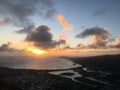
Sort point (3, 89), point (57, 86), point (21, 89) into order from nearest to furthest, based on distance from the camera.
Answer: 1. point (3, 89)
2. point (21, 89)
3. point (57, 86)

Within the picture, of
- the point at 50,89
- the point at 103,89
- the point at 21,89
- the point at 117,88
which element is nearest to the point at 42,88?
the point at 50,89

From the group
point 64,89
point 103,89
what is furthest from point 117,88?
point 64,89

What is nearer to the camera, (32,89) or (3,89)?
(3,89)

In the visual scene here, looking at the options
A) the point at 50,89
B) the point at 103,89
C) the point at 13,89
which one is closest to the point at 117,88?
the point at 103,89

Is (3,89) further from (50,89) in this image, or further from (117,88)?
(117,88)

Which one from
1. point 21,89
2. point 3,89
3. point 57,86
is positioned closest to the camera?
point 3,89

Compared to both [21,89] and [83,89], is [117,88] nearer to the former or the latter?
[83,89]

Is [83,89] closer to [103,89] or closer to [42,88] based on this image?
[103,89]

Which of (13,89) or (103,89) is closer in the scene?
(13,89)
